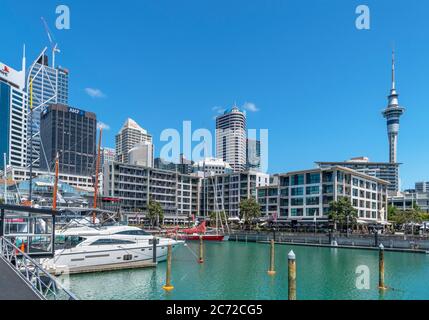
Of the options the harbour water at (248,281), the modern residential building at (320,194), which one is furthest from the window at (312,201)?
the harbour water at (248,281)

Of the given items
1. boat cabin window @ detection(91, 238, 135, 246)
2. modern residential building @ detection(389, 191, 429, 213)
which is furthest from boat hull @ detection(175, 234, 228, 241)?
Answer: modern residential building @ detection(389, 191, 429, 213)

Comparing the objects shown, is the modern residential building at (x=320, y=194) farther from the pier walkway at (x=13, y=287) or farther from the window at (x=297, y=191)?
the pier walkway at (x=13, y=287)

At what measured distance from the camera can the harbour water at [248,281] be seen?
3189 cm

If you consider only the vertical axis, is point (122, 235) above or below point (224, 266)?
above

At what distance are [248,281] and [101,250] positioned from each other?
1668 centimetres

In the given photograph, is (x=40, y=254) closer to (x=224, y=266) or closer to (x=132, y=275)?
(x=132, y=275)

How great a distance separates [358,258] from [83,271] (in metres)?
40.8

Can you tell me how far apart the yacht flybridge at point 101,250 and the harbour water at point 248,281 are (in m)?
1.33

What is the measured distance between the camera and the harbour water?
31891 millimetres

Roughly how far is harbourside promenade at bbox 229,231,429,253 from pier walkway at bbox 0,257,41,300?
6857 cm

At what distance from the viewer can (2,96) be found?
637 ft
